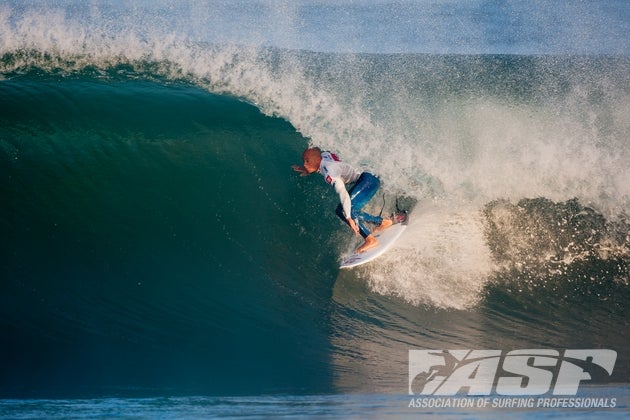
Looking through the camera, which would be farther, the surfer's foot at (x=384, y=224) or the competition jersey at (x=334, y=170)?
the surfer's foot at (x=384, y=224)

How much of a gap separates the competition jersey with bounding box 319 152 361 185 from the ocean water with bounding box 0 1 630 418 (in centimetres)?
82

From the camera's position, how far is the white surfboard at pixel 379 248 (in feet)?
17.0

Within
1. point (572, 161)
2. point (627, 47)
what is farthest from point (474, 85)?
point (627, 47)

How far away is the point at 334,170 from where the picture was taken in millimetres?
4957

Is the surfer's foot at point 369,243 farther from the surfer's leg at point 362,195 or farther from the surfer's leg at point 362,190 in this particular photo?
the surfer's leg at point 362,190

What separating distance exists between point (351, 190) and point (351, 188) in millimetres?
26

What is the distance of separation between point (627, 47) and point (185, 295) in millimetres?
8831

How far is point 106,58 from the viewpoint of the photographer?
7.77 metres

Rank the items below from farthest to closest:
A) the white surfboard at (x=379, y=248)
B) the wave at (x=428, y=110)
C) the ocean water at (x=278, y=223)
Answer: the wave at (x=428, y=110), the white surfboard at (x=379, y=248), the ocean water at (x=278, y=223)

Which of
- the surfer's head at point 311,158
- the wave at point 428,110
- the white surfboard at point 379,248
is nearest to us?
the surfer's head at point 311,158

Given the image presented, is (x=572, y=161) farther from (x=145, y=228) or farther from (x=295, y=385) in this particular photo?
(x=145, y=228)

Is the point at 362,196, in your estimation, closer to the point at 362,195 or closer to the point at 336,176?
the point at 362,195

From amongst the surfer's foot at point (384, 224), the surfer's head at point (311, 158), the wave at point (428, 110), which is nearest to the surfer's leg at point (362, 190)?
the surfer's foot at point (384, 224)

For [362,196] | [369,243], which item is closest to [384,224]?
[369,243]
